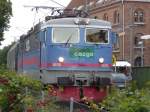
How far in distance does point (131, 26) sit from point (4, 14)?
77.4ft

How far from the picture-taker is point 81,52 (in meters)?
21.1

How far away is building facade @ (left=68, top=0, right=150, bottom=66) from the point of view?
76062 mm

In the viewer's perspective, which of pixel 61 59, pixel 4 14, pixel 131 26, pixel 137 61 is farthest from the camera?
pixel 137 61

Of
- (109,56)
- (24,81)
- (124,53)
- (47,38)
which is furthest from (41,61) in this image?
(124,53)

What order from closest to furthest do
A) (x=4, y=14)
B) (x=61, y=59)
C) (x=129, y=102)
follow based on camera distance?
(x=129, y=102), (x=61, y=59), (x=4, y=14)

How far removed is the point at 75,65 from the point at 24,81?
4.31 metres

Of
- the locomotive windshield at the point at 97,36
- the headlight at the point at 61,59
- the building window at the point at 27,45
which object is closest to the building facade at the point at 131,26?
the building window at the point at 27,45

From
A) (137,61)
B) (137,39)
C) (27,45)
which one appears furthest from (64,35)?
(137,61)

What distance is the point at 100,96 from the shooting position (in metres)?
21.0

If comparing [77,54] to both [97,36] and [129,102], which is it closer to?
[97,36]

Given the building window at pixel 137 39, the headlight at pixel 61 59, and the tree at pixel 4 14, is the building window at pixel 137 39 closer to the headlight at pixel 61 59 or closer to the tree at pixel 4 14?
the tree at pixel 4 14

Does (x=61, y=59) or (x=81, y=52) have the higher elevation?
(x=81, y=52)

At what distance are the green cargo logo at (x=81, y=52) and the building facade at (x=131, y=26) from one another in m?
52.4

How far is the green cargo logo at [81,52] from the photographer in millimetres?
20928
